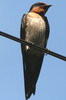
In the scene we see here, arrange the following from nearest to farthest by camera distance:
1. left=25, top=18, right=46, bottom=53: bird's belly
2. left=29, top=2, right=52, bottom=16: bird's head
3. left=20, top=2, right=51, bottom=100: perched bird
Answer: left=20, top=2, right=51, bottom=100: perched bird
left=25, top=18, right=46, bottom=53: bird's belly
left=29, top=2, right=52, bottom=16: bird's head

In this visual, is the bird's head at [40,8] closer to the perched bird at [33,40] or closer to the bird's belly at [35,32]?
the perched bird at [33,40]

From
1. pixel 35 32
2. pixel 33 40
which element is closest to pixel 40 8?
pixel 35 32

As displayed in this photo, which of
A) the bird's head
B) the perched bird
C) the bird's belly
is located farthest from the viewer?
the bird's head

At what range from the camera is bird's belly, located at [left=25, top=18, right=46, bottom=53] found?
8281 mm

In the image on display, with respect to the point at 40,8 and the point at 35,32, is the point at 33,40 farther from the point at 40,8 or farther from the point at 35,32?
the point at 40,8

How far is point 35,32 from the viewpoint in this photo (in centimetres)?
828

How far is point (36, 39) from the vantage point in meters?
8.29

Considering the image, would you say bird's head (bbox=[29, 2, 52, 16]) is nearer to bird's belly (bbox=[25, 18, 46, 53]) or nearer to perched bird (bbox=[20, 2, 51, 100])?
perched bird (bbox=[20, 2, 51, 100])

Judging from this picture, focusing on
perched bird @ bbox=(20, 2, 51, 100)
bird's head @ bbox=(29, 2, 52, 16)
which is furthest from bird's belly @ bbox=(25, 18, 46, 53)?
bird's head @ bbox=(29, 2, 52, 16)

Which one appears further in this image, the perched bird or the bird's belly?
the bird's belly

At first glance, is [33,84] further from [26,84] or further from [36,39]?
[36,39]

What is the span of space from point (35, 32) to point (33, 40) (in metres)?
0.18

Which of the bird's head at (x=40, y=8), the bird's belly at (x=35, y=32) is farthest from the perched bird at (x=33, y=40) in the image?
the bird's head at (x=40, y=8)

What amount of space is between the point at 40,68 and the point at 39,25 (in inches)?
40.2
